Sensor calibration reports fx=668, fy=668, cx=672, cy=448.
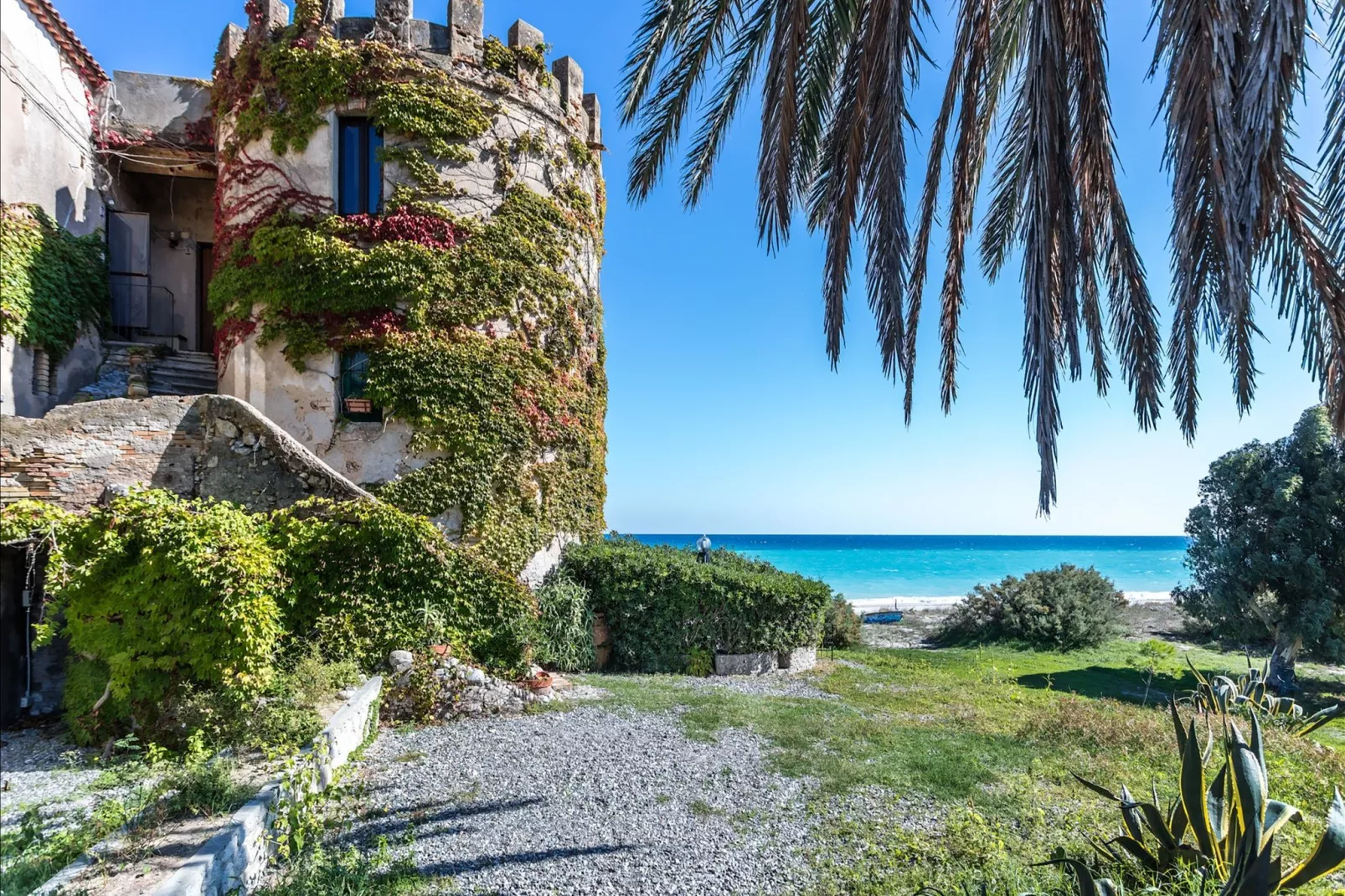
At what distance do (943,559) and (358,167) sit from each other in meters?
77.2

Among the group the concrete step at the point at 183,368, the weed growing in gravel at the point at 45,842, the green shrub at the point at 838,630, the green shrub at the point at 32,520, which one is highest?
the concrete step at the point at 183,368

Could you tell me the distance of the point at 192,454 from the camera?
26.0ft

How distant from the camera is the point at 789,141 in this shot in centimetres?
538

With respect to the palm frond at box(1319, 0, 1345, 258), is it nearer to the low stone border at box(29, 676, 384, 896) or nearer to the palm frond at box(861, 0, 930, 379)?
the palm frond at box(861, 0, 930, 379)

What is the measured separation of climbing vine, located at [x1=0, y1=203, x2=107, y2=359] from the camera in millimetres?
2801

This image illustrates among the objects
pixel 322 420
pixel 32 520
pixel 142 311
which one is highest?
pixel 142 311

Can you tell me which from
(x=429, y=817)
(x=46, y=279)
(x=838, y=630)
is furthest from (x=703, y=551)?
(x=46, y=279)

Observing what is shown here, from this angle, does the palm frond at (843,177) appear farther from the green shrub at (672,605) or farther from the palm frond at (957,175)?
the green shrub at (672,605)

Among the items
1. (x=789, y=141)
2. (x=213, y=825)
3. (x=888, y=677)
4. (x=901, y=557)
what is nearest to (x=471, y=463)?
(x=213, y=825)

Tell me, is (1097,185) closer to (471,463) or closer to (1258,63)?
(1258,63)

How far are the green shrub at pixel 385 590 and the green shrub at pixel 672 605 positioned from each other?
2.12 meters

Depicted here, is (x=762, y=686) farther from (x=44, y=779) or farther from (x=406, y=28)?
(x=406, y=28)

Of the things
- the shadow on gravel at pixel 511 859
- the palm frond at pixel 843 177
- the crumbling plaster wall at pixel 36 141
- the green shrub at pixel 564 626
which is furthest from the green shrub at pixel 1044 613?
the crumbling plaster wall at pixel 36 141

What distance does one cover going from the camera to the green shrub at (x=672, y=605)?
1208 cm
